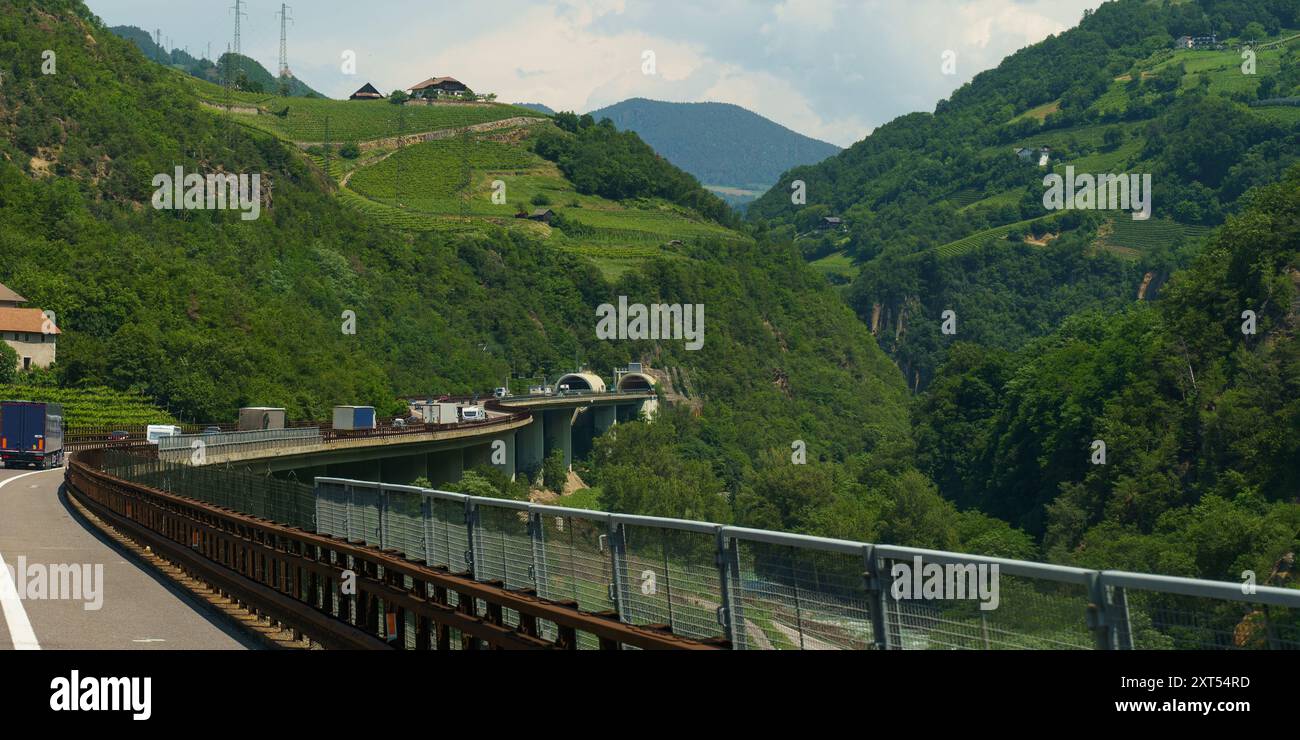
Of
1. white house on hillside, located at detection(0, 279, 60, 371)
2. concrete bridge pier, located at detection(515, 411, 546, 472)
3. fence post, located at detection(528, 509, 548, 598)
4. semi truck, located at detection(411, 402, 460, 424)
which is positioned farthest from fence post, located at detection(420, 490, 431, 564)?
concrete bridge pier, located at detection(515, 411, 546, 472)

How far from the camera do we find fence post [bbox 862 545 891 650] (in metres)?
8.33

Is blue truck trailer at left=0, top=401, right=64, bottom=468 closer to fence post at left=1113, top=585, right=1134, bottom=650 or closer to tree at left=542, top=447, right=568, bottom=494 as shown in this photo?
fence post at left=1113, top=585, right=1134, bottom=650

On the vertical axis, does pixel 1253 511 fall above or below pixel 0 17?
below

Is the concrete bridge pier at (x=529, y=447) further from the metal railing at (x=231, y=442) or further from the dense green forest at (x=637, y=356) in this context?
the metal railing at (x=231, y=442)

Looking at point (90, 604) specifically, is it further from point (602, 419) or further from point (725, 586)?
point (602, 419)

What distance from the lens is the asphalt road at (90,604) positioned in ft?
54.6

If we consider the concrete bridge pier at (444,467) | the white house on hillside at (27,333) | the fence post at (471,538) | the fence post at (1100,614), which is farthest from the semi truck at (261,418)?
the fence post at (1100,614)

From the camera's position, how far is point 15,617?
1777cm

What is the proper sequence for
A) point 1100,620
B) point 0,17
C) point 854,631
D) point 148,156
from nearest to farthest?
point 1100,620 < point 854,631 < point 148,156 < point 0,17

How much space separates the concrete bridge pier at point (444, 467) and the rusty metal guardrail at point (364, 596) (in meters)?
85.7
